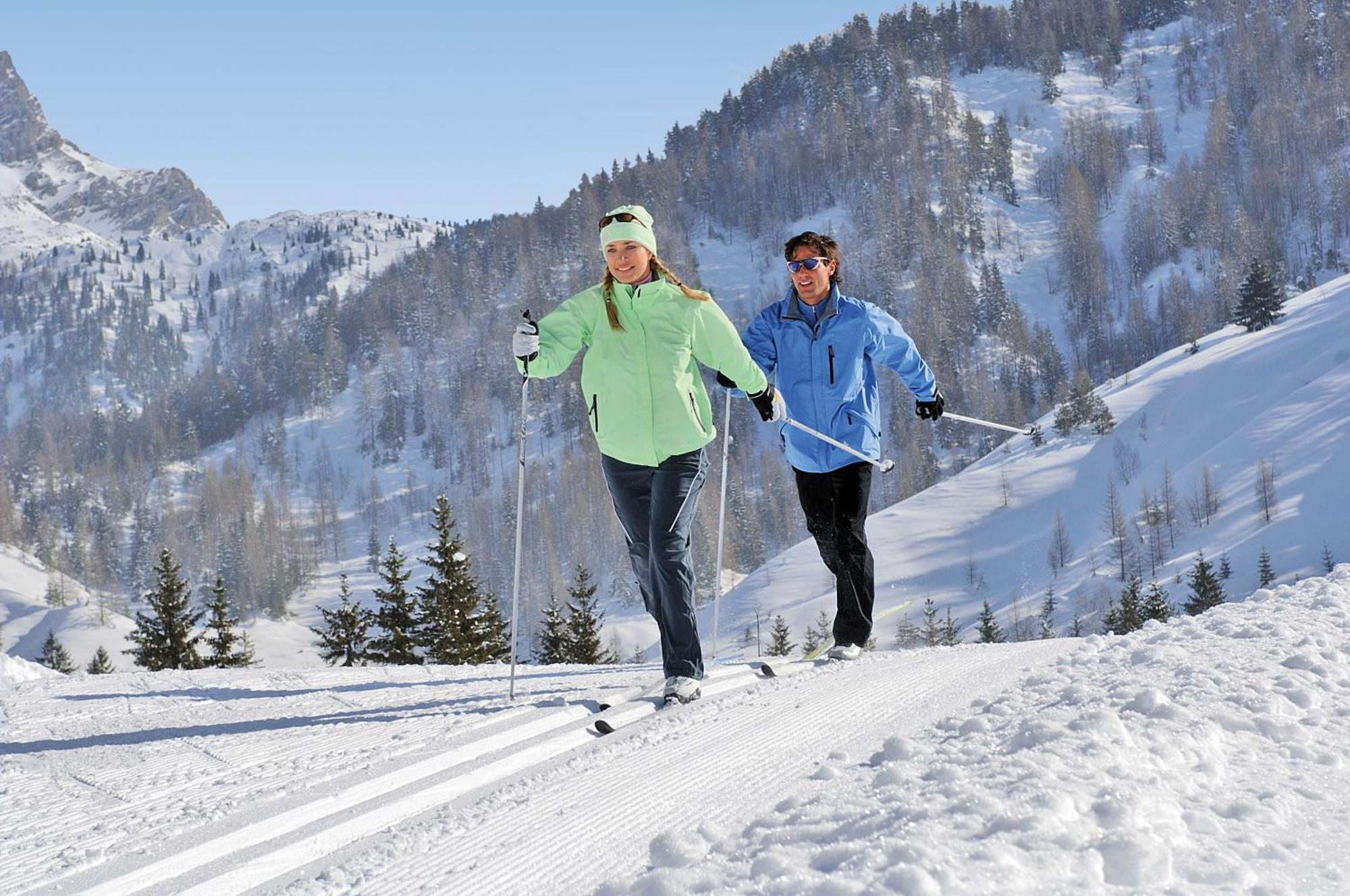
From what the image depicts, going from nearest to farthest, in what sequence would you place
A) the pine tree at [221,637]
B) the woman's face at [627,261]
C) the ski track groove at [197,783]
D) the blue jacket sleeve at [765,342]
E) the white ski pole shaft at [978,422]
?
the ski track groove at [197,783] < the woman's face at [627,261] < the blue jacket sleeve at [765,342] < the white ski pole shaft at [978,422] < the pine tree at [221,637]

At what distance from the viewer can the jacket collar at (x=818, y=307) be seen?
560 cm

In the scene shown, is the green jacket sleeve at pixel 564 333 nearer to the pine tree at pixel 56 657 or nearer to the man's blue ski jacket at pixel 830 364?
the man's blue ski jacket at pixel 830 364

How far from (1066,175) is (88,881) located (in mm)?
163975

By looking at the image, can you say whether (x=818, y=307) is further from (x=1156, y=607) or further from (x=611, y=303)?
(x=1156, y=607)

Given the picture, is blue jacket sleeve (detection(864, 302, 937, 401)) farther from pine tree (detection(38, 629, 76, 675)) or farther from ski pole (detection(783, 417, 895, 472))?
pine tree (detection(38, 629, 76, 675))

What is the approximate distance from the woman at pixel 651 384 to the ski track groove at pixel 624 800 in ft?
1.98

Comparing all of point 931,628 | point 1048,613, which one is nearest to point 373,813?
point 931,628

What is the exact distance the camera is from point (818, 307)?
5656 mm

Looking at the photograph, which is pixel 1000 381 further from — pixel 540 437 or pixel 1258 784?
pixel 1258 784

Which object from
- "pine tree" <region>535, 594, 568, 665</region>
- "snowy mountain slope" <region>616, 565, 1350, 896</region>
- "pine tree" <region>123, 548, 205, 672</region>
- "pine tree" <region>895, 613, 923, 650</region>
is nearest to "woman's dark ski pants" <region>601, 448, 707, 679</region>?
"snowy mountain slope" <region>616, 565, 1350, 896</region>

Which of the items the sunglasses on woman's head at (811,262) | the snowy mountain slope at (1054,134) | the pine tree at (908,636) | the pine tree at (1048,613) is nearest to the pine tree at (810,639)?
the pine tree at (908,636)

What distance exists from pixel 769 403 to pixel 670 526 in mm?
967

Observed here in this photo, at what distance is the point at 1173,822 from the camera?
6.18ft

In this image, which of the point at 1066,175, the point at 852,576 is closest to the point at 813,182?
the point at 1066,175
